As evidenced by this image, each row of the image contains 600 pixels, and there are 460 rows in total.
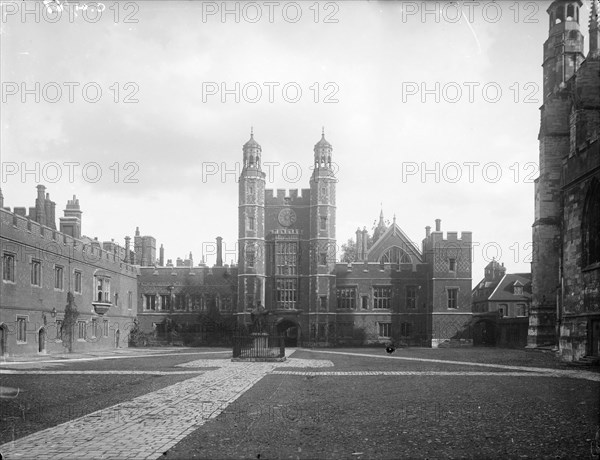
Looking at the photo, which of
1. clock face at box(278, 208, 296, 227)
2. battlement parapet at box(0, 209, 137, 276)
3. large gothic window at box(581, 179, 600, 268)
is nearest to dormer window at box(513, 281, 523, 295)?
clock face at box(278, 208, 296, 227)

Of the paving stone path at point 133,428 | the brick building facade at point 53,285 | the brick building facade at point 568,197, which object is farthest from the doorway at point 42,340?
the brick building facade at point 568,197

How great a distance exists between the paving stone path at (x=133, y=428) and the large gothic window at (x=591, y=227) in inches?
588

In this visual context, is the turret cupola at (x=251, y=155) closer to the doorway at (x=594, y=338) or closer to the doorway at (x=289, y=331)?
the doorway at (x=289, y=331)

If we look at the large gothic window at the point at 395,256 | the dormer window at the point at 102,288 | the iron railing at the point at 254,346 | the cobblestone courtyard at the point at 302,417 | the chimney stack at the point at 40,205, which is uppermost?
the chimney stack at the point at 40,205

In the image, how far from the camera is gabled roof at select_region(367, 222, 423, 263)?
5228 cm

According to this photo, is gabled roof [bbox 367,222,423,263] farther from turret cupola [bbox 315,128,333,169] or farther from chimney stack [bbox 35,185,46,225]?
chimney stack [bbox 35,185,46,225]

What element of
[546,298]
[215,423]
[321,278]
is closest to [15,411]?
[215,423]

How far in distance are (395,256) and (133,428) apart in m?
45.0

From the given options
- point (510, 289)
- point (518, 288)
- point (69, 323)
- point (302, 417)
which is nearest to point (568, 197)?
point (302, 417)

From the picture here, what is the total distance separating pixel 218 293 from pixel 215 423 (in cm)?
4188

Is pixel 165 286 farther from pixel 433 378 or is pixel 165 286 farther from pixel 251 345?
pixel 433 378

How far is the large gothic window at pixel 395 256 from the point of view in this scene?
5216 cm

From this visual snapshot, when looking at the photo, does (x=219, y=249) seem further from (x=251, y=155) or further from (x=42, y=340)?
(x=42, y=340)

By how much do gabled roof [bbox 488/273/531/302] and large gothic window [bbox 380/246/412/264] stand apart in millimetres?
12502
